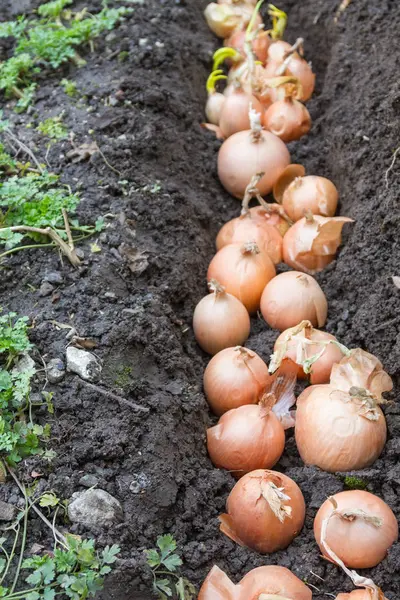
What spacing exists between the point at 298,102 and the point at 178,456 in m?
2.20

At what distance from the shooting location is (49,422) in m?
2.24

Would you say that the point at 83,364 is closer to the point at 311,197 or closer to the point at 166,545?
the point at 166,545

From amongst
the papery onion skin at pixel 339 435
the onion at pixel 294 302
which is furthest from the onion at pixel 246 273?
the papery onion skin at pixel 339 435

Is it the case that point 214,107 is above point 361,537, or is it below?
below

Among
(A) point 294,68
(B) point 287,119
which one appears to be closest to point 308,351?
(B) point 287,119

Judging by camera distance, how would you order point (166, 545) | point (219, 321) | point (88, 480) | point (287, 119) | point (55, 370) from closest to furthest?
1. point (166, 545)
2. point (88, 480)
3. point (55, 370)
4. point (219, 321)
5. point (287, 119)

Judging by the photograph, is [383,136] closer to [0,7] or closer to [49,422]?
[49,422]

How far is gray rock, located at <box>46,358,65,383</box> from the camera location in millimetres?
2344

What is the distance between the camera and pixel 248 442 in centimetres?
242

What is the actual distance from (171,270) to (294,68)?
1.73 m


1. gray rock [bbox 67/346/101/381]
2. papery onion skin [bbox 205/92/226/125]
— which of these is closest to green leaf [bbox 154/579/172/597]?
gray rock [bbox 67/346/101/381]

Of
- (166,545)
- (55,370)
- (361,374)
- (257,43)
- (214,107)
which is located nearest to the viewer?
(166,545)

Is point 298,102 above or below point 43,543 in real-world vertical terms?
above

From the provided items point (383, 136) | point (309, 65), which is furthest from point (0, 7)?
point (383, 136)
